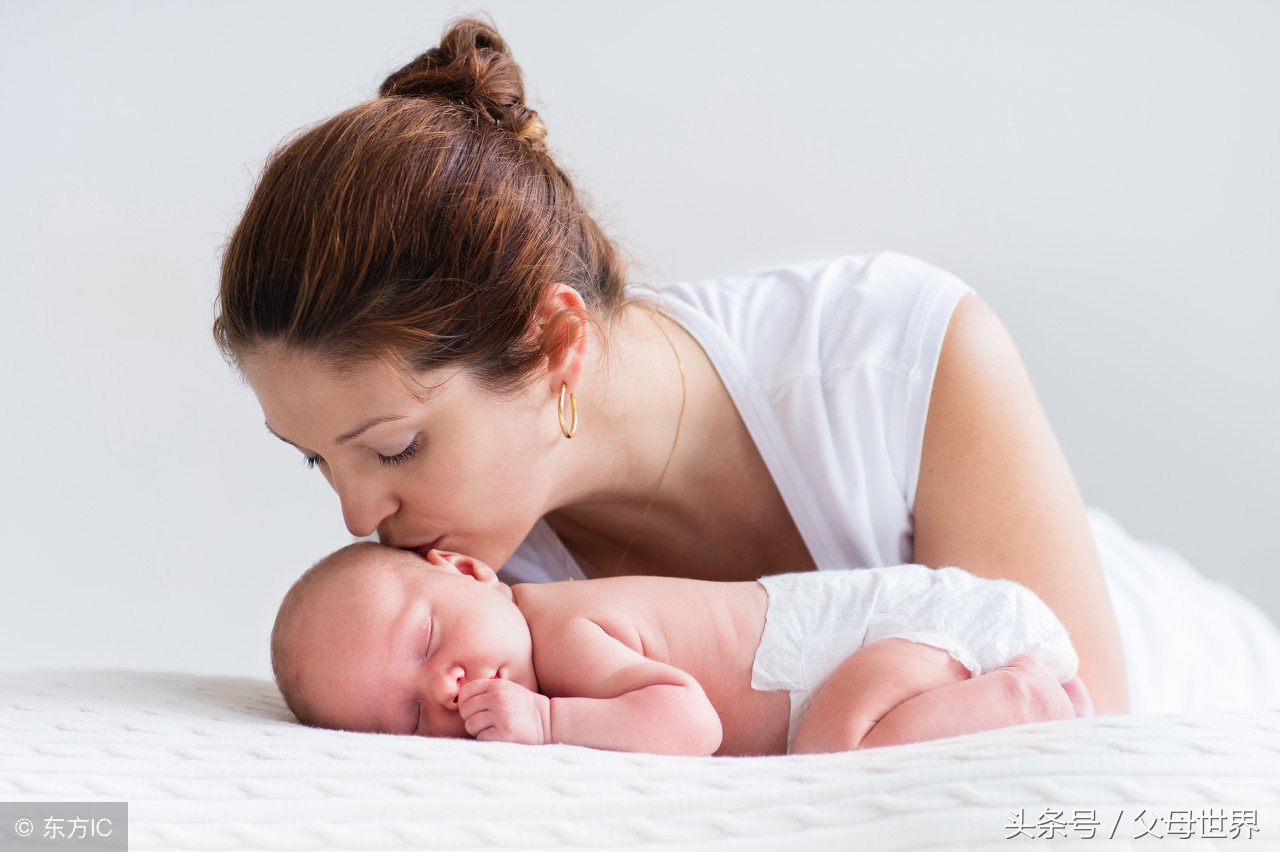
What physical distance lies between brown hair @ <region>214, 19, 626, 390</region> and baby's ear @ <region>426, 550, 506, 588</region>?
25cm

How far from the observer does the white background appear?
9.20ft

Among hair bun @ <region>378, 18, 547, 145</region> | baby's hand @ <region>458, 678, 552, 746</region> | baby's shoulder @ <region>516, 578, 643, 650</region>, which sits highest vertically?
hair bun @ <region>378, 18, 547, 145</region>

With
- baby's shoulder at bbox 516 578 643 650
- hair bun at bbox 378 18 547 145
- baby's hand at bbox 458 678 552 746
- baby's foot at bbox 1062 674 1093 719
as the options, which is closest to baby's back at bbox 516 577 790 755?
baby's shoulder at bbox 516 578 643 650

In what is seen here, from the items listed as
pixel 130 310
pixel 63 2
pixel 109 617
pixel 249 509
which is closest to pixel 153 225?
pixel 130 310

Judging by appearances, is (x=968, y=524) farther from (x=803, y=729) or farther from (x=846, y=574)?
(x=803, y=729)

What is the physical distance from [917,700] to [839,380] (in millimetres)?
650

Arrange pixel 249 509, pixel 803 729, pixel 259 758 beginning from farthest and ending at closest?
pixel 249 509 → pixel 803 729 → pixel 259 758

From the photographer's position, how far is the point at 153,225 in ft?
9.22

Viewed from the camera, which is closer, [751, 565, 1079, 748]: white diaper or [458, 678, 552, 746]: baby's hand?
[458, 678, 552, 746]: baby's hand

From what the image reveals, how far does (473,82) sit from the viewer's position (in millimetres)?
1563

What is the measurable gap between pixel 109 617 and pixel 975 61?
2848 mm

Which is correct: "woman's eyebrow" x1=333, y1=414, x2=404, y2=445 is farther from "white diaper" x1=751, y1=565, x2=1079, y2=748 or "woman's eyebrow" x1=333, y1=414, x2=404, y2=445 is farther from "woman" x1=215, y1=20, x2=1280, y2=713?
"white diaper" x1=751, y1=565, x2=1079, y2=748

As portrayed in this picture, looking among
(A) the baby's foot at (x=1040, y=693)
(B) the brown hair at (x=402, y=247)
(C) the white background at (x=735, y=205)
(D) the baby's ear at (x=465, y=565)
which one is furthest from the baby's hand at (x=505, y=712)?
(C) the white background at (x=735, y=205)

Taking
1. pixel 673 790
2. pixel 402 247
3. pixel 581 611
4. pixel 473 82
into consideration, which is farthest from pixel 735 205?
pixel 673 790
